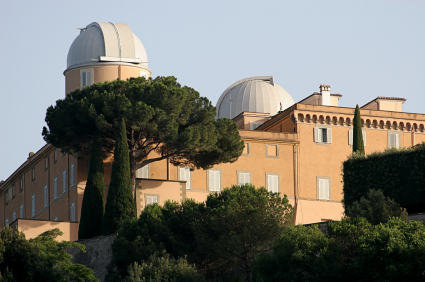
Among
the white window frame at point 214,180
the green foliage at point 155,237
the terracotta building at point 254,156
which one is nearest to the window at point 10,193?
the terracotta building at point 254,156

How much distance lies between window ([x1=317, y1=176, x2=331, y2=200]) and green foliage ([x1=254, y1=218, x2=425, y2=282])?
19338 millimetres

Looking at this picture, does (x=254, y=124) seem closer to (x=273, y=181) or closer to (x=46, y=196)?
(x=273, y=181)

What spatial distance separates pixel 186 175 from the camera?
52.0m

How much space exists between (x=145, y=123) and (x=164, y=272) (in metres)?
11.6

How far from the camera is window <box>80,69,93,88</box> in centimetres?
5559

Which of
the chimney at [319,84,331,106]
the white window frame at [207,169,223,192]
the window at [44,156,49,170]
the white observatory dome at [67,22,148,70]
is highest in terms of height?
the white observatory dome at [67,22,148,70]

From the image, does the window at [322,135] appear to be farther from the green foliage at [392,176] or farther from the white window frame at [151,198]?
the green foliage at [392,176]

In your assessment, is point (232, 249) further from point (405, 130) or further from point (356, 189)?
point (405, 130)

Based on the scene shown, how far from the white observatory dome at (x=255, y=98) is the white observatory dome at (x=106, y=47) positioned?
34.1ft

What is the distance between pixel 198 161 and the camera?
48344mm

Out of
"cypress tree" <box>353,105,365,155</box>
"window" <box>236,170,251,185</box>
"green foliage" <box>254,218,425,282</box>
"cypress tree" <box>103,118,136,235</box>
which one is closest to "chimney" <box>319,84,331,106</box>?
"window" <box>236,170,251,185</box>

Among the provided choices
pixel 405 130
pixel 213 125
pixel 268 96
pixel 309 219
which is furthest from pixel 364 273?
pixel 268 96

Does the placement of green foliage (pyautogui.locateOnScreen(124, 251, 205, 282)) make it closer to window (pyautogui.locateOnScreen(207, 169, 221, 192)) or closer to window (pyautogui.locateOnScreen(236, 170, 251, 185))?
window (pyautogui.locateOnScreen(207, 169, 221, 192))

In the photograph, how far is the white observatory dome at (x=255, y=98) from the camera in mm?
64312
